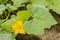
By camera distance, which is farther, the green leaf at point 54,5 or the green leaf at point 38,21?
the green leaf at point 54,5

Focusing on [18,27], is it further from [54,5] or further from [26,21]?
[54,5]

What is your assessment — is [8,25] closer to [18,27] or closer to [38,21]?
[18,27]

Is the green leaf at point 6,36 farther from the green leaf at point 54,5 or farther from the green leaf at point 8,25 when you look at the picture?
the green leaf at point 54,5

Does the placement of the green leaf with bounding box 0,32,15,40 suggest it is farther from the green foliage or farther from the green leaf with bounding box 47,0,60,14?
the green leaf with bounding box 47,0,60,14

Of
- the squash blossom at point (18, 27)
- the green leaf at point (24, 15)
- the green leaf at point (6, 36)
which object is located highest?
the green leaf at point (24, 15)

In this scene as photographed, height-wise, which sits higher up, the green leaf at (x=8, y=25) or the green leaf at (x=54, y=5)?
the green leaf at (x=54, y=5)

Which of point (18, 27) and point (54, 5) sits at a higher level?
point (54, 5)

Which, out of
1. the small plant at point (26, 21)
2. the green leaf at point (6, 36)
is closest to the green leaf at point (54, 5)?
the small plant at point (26, 21)

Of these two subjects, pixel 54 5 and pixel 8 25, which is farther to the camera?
pixel 54 5

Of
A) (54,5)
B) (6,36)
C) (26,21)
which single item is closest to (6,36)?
(6,36)
